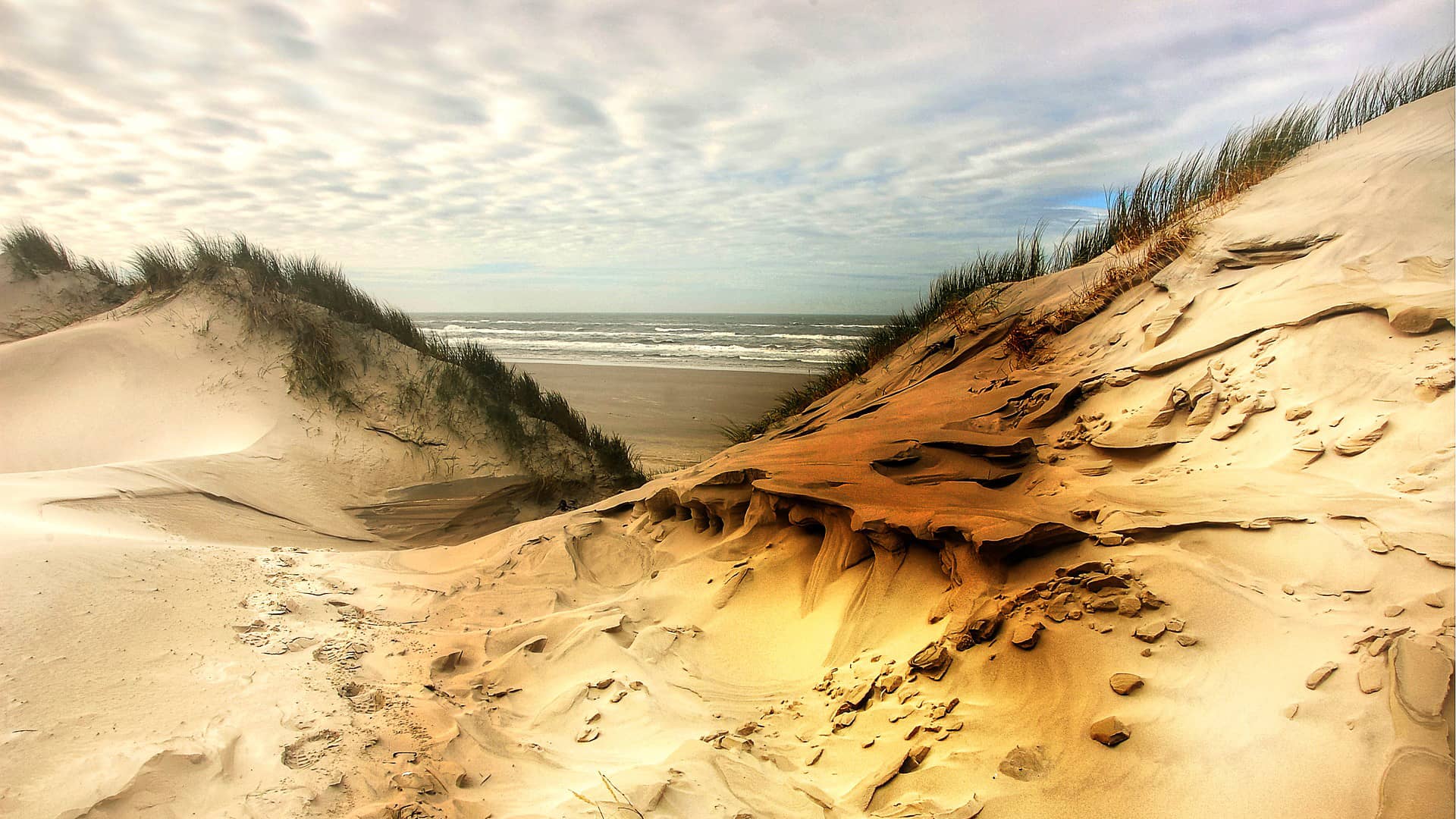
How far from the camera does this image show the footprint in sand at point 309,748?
240cm

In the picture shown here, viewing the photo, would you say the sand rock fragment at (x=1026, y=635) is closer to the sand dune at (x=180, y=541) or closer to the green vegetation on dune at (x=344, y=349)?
the sand dune at (x=180, y=541)

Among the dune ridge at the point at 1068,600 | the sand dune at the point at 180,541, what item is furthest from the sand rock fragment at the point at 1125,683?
the sand dune at the point at 180,541

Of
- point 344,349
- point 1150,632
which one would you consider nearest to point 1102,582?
point 1150,632

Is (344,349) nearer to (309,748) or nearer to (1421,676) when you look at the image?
(309,748)

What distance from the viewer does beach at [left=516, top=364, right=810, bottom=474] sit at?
39.2ft

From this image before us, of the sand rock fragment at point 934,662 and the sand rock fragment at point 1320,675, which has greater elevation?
the sand rock fragment at point 1320,675

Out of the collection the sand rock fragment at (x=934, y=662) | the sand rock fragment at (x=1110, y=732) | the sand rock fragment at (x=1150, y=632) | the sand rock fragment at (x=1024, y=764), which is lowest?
the sand rock fragment at (x=1024, y=764)

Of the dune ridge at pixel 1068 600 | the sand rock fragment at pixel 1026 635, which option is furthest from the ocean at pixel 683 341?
the sand rock fragment at pixel 1026 635

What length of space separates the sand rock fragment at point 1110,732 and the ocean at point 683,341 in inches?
508

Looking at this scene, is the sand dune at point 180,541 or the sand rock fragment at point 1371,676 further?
the sand dune at point 180,541

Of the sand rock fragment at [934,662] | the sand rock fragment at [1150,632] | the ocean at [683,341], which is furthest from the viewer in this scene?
the ocean at [683,341]

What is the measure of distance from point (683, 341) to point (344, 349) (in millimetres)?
21062

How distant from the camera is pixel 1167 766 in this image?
1953 millimetres

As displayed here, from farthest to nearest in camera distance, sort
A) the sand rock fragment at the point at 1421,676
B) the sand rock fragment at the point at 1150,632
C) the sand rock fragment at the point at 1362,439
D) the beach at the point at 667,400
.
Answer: the beach at the point at 667,400, the sand rock fragment at the point at 1362,439, the sand rock fragment at the point at 1150,632, the sand rock fragment at the point at 1421,676
